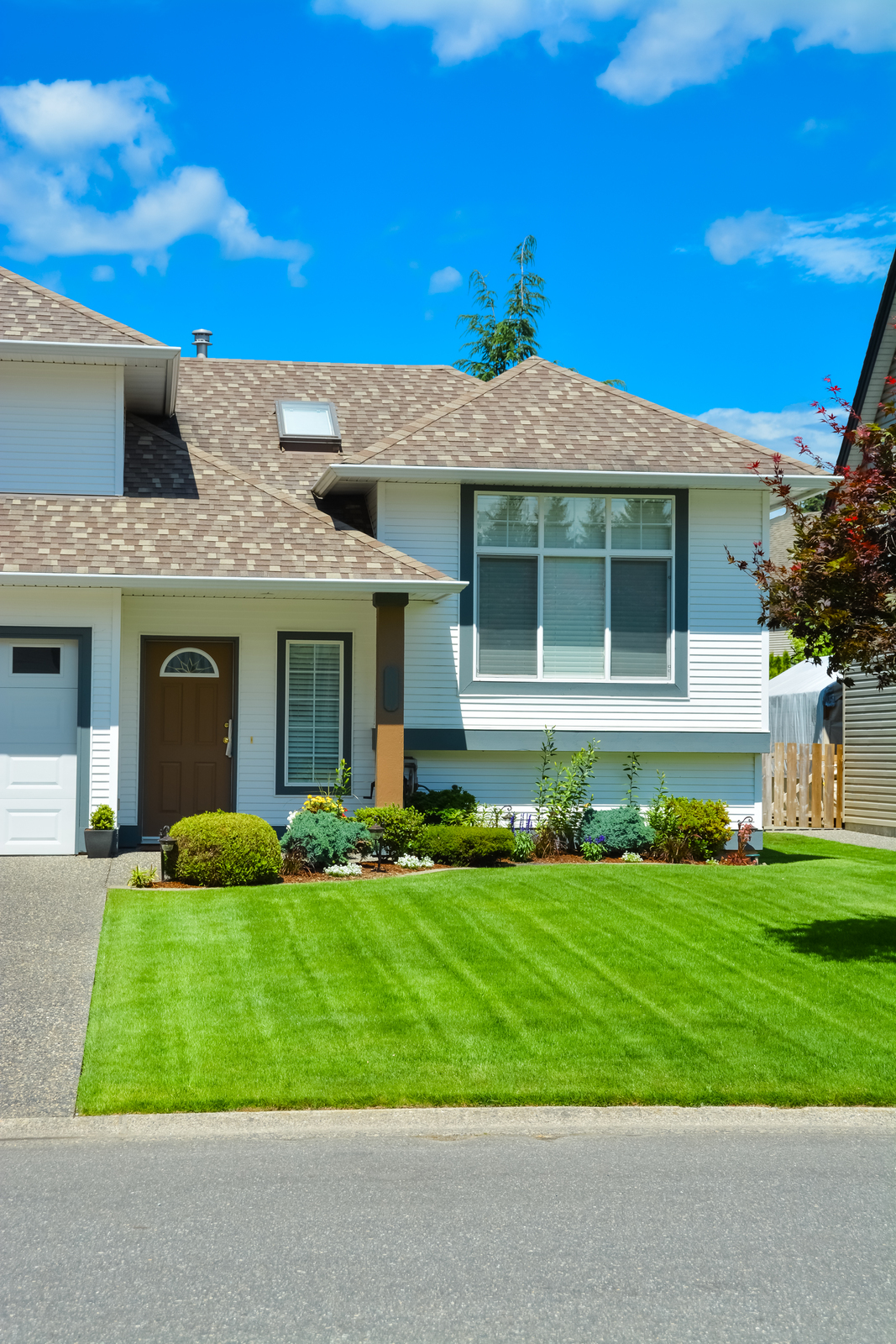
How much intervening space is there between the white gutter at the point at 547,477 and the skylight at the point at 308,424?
210 cm

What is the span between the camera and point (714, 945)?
998 cm

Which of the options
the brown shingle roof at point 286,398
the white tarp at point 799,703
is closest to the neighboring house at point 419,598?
the brown shingle roof at point 286,398

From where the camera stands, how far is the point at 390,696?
1447 centimetres

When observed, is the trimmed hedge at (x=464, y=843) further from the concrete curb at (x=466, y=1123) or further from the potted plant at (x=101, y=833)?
the concrete curb at (x=466, y=1123)

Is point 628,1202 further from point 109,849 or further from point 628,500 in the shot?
point 628,500

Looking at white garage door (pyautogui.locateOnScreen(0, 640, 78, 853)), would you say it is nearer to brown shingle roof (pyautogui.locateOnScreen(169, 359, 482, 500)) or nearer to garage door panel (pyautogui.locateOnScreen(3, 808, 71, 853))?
garage door panel (pyautogui.locateOnScreen(3, 808, 71, 853))

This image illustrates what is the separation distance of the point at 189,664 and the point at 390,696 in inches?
112

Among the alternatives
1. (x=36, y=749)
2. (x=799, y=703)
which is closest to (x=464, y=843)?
(x=36, y=749)

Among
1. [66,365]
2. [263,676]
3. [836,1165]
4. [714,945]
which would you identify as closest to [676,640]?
[263,676]

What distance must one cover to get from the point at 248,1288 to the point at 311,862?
887 cm

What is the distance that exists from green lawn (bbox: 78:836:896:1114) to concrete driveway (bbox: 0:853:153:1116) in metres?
0.17

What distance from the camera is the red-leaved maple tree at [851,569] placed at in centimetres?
871

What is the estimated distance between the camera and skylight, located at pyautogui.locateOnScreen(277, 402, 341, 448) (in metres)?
17.8

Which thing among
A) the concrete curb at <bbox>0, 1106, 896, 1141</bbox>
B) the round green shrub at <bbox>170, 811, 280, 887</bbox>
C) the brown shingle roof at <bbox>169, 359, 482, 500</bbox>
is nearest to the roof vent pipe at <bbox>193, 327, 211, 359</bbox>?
the brown shingle roof at <bbox>169, 359, 482, 500</bbox>
